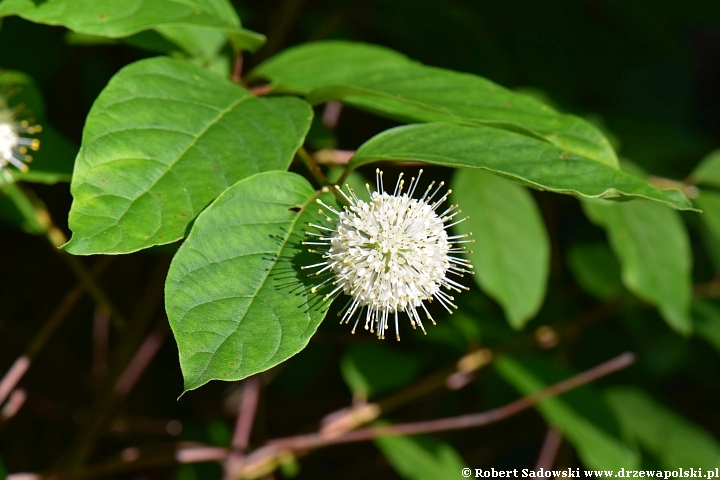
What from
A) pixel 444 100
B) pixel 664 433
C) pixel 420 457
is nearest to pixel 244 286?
pixel 444 100

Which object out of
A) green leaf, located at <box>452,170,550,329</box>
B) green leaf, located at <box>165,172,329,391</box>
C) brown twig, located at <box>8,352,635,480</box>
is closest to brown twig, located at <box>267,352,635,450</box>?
brown twig, located at <box>8,352,635,480</box>

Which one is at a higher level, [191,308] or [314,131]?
[191,308]

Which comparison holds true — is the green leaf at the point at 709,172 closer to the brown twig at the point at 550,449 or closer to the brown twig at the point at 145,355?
the brown twig at the point at 550,449

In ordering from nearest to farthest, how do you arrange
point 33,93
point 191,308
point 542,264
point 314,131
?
point 191,308, point 33,93, point 314,131, point 542,264

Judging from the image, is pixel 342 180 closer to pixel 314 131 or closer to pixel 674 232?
pixel 314 131

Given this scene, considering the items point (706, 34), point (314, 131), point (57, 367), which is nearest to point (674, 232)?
point (314, 131)

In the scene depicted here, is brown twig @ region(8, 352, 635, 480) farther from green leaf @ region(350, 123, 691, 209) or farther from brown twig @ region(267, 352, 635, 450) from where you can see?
green leaf @ region(350, 123, 691, 209)

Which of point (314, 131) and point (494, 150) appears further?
point (314, 131)
